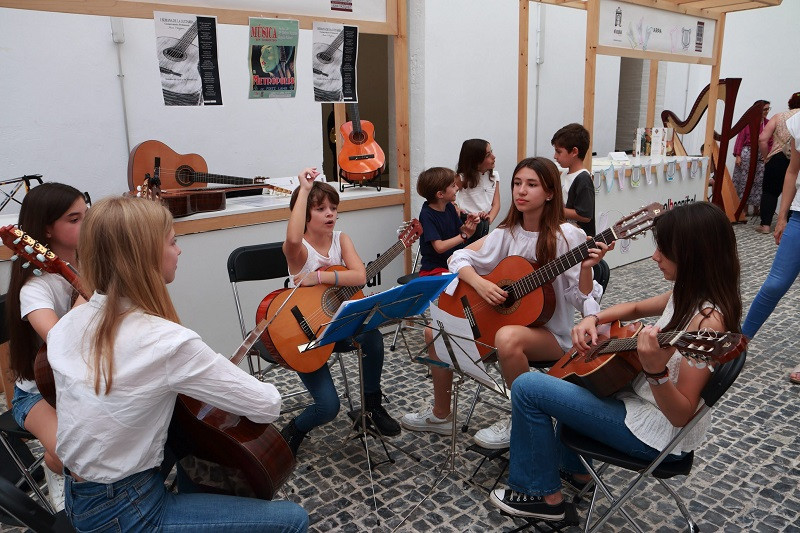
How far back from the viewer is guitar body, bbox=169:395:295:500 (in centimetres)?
184

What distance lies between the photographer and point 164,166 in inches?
180

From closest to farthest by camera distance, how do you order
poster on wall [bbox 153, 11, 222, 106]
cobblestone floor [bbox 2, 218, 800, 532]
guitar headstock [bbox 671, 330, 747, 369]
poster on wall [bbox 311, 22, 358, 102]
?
1. guitar headstock [bbox 671, 330, 747, 369]
2. cobblestone floor [bbox 2, 218, 800, 532]
3. poster on wall [bbox 153, 11, 222, 106]
4. poster on wall [bbox 311, 22, 358, 102]

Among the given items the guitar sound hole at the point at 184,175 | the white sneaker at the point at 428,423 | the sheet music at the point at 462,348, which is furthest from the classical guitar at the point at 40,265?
the guitar sound hole at the point at 184,175

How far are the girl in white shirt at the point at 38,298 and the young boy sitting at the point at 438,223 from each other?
7.71 ft

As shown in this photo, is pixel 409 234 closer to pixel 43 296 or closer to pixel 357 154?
pixel 357 154

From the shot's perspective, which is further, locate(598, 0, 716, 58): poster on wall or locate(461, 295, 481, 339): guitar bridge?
locate(598, 0, 716, 58): poster on wall

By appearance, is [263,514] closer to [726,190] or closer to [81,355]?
[81,355]

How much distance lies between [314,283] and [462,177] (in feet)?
7.91

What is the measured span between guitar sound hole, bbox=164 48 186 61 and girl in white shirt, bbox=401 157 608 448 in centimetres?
207

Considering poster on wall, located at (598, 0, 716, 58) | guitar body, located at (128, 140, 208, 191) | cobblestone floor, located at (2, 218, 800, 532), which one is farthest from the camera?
poster on wall, located at (598, 0, 716, 58)

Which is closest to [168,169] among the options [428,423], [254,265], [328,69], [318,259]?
[328,69]

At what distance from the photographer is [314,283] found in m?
3.14

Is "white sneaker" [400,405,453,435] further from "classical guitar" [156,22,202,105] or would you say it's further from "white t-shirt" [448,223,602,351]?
"classical guitar" [156,22,202,105]

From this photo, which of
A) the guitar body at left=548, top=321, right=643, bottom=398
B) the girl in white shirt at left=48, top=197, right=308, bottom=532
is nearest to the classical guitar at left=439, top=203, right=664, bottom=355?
the guitar body at left=548, top=321, right=643, bottom=398
